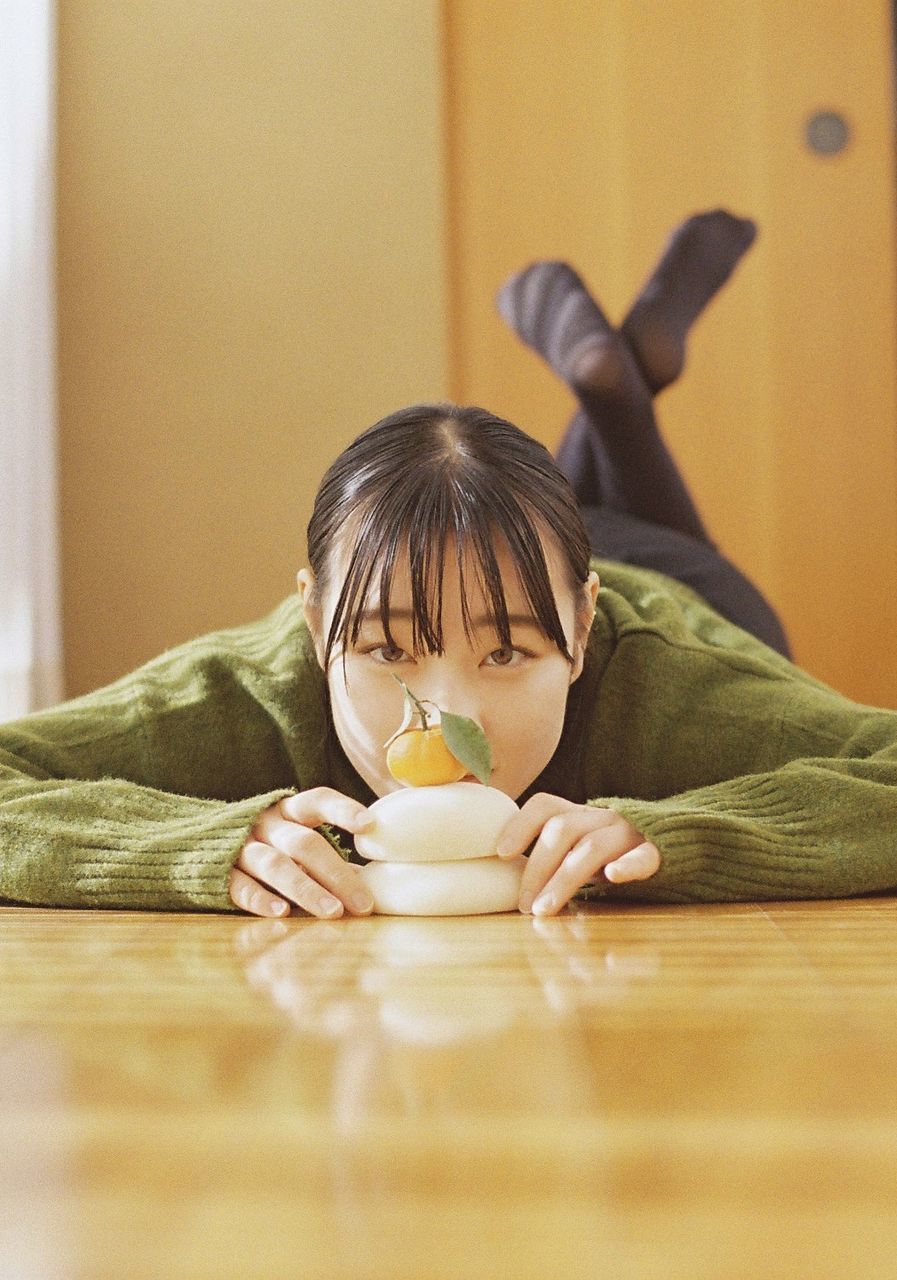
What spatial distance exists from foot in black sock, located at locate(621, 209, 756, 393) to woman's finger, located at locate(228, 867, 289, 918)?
1.47 m

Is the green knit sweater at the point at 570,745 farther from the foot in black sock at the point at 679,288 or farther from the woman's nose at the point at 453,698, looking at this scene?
the foot in black sock at the point at 679,288

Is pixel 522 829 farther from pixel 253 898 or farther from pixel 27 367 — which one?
pixel 27 367

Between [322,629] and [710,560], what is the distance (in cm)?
104

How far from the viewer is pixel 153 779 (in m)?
1.15

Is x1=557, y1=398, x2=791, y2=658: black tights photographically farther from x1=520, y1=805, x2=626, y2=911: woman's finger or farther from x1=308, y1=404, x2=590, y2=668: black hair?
x1=520, y1=805, x2=626, y2=911: woman's finger

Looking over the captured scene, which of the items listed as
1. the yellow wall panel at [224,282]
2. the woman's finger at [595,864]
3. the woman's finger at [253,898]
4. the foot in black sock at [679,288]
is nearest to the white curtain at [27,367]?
the yellow wall panel at [224,282]

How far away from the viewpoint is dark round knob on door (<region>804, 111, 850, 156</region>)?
10.3 ft

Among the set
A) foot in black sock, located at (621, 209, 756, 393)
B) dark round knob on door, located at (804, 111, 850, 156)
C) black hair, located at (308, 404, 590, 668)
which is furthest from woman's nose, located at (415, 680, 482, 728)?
dark round knob on door, located at (804, 111, 850, 156)

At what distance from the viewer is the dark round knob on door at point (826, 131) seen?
3.14m

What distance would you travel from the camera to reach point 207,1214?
11.7 inches

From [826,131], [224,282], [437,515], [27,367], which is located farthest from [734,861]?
[826,131]

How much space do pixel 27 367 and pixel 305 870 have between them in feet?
6.72

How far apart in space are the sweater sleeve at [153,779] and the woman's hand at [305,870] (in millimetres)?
14

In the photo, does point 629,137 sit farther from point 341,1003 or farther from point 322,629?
point 341,1003
